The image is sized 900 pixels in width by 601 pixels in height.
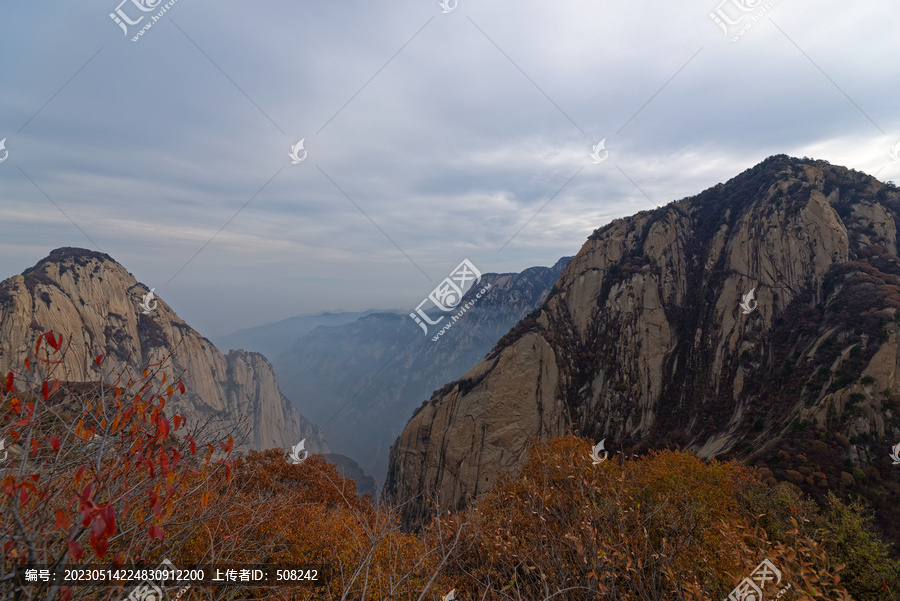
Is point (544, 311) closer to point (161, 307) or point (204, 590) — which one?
point (204, 590)

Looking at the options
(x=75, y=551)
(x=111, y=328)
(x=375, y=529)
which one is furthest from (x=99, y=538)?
(x=111, y=328)

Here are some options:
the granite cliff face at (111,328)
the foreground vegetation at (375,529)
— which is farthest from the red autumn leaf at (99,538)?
the granite cliff face at (111,328)

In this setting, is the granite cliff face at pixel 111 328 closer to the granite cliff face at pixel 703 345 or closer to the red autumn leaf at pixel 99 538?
the granite cliff face at pixel 703 345

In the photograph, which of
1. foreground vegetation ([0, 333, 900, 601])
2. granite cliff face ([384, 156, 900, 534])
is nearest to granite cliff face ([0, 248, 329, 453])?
granite cliff face ([384, 156, 900, 534])

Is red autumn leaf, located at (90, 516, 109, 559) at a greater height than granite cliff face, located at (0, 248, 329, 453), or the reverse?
red autumn leaf, located at (90, 516, 109, 559)

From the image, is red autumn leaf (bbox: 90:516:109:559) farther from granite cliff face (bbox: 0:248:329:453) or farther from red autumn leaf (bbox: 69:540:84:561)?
granite cliff face (bbox: 0:248:329:453)

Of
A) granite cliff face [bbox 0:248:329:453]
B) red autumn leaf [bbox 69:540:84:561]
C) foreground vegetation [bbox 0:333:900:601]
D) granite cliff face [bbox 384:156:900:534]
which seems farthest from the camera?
granite cliff face [bbox 0:248:329:453]

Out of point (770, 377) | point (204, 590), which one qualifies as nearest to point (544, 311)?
point (770, 377)
